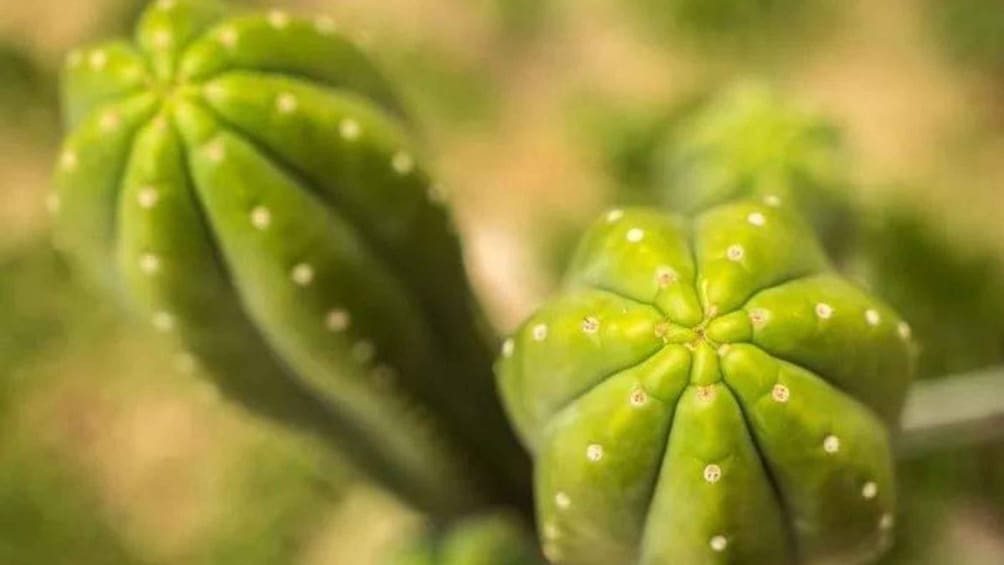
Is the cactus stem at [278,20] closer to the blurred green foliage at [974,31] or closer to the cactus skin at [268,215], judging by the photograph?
the cactus skin at [268,215]

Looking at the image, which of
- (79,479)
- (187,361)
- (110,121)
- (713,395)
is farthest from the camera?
(79,479)

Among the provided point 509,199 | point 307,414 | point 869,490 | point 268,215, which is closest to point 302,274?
point 268,215

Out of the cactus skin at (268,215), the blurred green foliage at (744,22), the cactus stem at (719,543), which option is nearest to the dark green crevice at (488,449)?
the cactus skin at (268,215)

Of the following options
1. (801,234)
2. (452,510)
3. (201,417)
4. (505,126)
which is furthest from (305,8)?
(801,234)

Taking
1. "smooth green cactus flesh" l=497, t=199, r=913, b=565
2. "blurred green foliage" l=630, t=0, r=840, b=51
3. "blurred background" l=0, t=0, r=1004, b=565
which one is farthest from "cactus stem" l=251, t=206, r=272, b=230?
"blurred green foliage" l=630, t=0, r=840, b=51

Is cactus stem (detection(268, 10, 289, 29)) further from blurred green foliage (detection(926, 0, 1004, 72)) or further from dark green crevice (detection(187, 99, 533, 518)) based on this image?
blurred green foliage (detection(926, 0, 1004, 72))

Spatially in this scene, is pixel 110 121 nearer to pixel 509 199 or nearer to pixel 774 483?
pixel 774 483

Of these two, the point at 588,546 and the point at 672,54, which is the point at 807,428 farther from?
the point at 672,54
